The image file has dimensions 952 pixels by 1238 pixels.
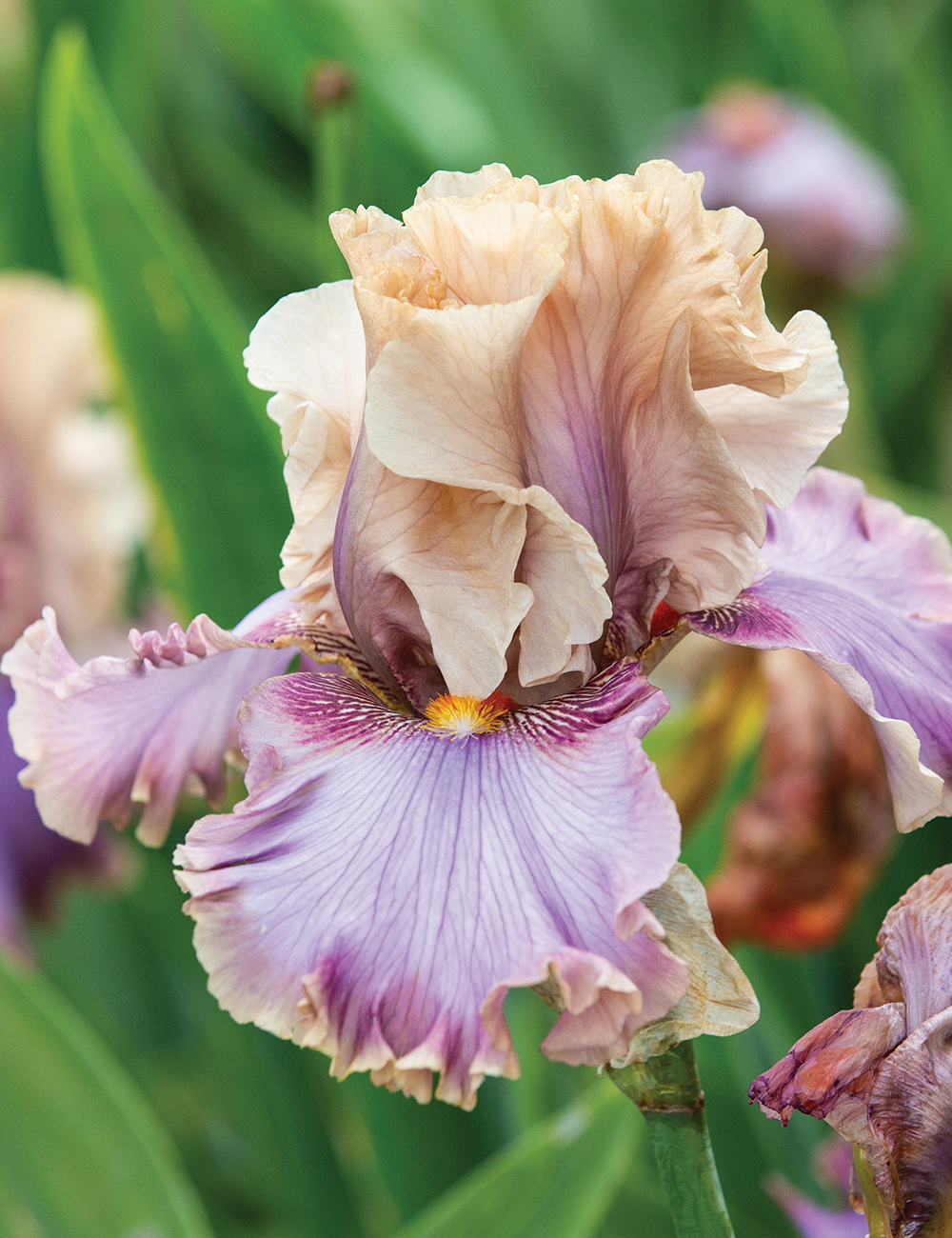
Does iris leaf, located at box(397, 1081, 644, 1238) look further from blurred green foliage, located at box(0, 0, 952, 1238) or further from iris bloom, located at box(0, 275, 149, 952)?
iris bloom, located at box(0, 275, 149, 952)

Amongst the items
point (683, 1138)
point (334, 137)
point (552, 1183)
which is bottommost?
point (552, 1183)

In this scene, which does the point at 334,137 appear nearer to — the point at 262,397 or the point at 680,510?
the point at 262,397

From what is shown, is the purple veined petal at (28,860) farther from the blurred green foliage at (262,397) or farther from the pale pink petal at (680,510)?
the pale pink petal at (680,510)

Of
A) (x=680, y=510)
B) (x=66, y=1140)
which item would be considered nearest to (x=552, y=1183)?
(x=66, y=1140)

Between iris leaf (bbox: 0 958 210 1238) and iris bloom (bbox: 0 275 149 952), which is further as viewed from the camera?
iris bloom (bbox: 0 275 149 952)

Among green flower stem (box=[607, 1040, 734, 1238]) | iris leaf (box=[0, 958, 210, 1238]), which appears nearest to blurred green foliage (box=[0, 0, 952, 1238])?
iris leaf (box=[0, 958, 210, 1238])

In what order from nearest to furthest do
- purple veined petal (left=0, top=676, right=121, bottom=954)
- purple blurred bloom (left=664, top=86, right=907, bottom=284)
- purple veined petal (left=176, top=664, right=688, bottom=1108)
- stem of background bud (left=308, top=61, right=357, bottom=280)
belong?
purple veined petal (left=176, top=664, right=688, bottom=1108), stem of background bud (left=308, top=61, right=357, bottom=280), purple veined petal (left=0, top=676, right=121, bottom=954), purple blurred bloom (left=664, top=86, right=907, bottom=284)

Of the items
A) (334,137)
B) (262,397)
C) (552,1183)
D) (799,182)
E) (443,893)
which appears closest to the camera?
(443,893)
